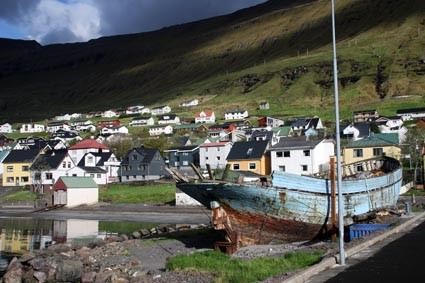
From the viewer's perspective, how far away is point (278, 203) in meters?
27.0

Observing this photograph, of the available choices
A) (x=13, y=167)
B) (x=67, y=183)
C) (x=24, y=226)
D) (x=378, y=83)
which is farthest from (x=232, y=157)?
(x=378, y=83)

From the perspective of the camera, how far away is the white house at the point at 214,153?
315 ft

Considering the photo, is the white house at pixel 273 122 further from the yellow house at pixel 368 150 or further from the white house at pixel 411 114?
the yellow house at pixel 368 150

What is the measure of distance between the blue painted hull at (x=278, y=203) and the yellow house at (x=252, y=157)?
173 ft

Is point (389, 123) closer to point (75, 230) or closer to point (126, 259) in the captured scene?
point (75, 230)

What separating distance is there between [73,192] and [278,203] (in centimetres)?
5575

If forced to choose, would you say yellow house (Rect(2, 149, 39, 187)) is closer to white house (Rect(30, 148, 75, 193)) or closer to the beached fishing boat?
white house (Rect(30, 148, 75, 193))

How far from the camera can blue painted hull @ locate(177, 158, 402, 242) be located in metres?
26.8

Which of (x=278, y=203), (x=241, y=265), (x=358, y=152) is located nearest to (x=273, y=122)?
(x=358, y=152)

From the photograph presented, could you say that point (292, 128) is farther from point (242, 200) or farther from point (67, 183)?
point (242, 200)

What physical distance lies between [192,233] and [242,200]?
9.90 m

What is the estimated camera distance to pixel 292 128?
131m

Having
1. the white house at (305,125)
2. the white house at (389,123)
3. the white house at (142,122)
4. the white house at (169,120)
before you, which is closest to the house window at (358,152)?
the white house at (389,123)

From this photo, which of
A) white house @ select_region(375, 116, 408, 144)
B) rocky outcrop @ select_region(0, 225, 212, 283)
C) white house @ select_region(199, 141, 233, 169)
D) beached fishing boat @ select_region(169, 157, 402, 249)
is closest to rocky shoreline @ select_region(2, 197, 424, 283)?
rocky outcrop @ select_region(0, 225, 212, 283)
